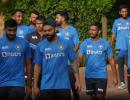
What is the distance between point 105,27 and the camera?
794 inches

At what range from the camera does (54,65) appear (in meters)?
7.60

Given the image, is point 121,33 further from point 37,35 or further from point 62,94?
point 62,94

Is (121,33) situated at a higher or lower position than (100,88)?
higher

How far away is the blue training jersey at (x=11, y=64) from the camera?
7.79m

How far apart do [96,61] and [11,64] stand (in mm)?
2596

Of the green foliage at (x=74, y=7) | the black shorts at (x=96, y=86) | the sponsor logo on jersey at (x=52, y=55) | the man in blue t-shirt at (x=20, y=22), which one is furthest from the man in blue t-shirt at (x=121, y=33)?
the sponsor logo on jersey at (x=52, y=55)

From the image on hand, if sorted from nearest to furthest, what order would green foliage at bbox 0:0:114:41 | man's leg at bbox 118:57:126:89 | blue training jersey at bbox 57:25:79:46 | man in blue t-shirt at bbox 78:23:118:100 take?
man in blue t-shirt at bbox 78:23:118:100, blue training jersey at bbox 57:25:79:46, man's leg at bbox 118:57:126:89, green foliage at bbox 0:0:114:41

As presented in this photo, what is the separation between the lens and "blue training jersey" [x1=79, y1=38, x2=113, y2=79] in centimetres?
1001

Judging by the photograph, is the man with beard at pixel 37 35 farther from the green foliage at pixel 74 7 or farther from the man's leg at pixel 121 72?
the green foliage at pixel 74 7

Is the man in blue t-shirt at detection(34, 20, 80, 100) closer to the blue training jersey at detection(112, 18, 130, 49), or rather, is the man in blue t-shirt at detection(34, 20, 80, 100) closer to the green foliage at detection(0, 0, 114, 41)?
the blue training jersey at detection(112, 18, 130, 49)

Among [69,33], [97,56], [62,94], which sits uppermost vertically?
[69,33]

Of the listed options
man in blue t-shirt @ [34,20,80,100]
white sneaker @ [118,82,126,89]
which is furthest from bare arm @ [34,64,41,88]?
white sneaker @ [118,82,126,89]

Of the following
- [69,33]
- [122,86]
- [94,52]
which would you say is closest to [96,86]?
[94,52]

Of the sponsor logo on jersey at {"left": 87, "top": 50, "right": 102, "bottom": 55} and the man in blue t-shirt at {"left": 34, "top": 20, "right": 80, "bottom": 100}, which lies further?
the sponsor logo on jersey at {"left": 87, "top": 50, "right": 102, "bottom": 55}
